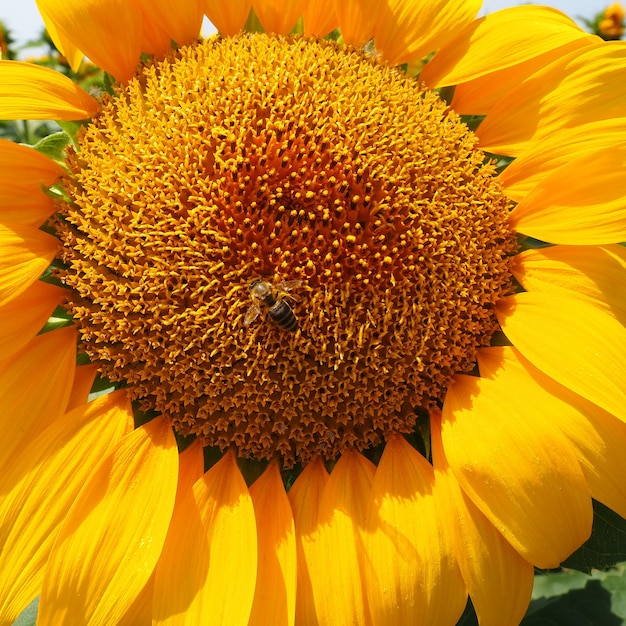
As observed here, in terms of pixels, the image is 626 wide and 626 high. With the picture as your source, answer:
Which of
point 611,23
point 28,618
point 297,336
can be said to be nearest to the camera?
point 297,336

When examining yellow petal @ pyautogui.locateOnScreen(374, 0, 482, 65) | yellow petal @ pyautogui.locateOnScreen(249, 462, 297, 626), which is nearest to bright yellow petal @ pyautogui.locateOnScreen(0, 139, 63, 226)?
yellow petal @ pyautogui.locateOnScreen(249, 462, 297, 626)

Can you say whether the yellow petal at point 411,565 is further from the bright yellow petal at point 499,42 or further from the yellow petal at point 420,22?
the yellow petal at point 420,22

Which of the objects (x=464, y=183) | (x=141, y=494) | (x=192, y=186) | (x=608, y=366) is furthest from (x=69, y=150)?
(x=608, y=366)

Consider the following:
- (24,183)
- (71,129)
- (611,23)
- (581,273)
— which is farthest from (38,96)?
(611,23)

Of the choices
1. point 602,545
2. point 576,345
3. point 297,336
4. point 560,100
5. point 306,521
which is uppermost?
point 560,100

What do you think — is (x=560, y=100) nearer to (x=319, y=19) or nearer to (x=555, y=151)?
(x=555, y=151)

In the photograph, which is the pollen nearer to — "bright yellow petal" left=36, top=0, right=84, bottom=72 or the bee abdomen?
the bee abdomen
